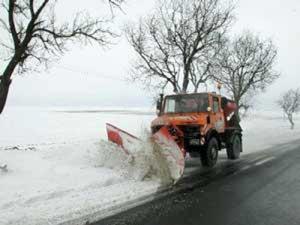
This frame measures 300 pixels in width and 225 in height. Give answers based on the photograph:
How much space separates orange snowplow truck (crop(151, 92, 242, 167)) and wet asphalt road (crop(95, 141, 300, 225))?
76 cm

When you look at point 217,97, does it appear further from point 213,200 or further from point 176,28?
point 176,28

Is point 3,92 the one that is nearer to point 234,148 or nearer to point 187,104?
point 187,104

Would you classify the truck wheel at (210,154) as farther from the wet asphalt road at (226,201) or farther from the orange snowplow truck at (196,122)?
the wet asphalt road at (226,201)

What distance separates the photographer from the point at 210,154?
40.2 feet

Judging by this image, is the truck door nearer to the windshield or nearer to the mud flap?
the windshield

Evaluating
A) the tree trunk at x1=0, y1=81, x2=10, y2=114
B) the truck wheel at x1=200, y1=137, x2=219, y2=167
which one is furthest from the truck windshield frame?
the tree trunk at x1=0, y1=81, x2=10, y2=114

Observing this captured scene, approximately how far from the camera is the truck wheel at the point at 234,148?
14586 millimetres

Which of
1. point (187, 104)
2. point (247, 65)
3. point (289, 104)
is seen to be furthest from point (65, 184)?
point (289, 104)

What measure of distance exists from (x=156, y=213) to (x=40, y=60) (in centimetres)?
722

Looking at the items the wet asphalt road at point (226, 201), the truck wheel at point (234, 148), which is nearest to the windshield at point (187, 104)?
the wet asphalt road at point (226, 201)

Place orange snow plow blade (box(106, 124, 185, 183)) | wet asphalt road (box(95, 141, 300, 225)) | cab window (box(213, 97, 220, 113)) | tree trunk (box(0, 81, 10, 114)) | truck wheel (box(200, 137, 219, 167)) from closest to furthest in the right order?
wet asphalt road (box(95, 141, 300, 225))
orange snow plow blade (box(106, 124, 185, 183))
tree trunk (box(0, 81, 10, 114))
truck wheel (box(200, 137, 219, 167))
cab window (box(213, 97, 220, 113))

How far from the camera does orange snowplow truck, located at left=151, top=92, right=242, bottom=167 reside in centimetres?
1166

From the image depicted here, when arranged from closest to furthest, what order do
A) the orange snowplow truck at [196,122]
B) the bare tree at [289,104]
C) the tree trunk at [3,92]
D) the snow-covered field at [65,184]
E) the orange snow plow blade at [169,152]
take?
the snow-covered field at [65,184] → the orange snow plow blade at [169,152] → the tree trunk at [3,92] → the orange snowplow truck at [196,122] → the bare tree at [289,104]

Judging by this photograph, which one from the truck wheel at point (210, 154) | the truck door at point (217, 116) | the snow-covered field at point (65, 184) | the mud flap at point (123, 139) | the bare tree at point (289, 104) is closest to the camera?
the snow-covered field at point (65, 184)
